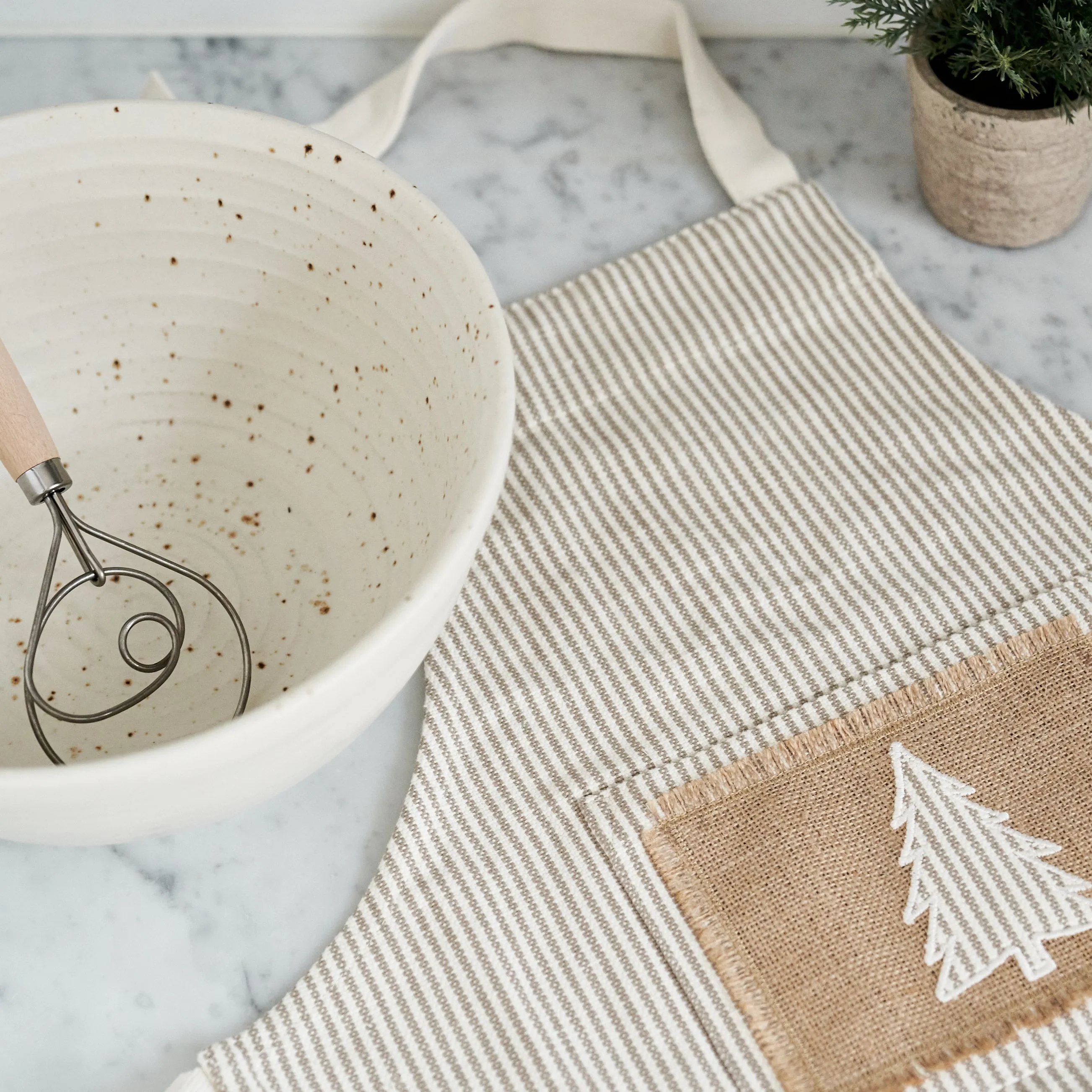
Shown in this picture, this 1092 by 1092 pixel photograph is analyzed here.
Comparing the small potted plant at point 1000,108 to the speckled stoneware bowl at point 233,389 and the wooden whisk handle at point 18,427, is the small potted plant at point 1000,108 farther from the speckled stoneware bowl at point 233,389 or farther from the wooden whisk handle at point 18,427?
the wooden whisk handle at point 18,427

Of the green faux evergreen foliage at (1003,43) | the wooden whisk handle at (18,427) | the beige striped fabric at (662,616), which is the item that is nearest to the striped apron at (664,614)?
the beige striped fabric at (662,616)

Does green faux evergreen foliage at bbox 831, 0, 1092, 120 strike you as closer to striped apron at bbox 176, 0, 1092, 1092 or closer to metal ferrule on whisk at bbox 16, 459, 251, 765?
striped apron at bbox 176, 0, 1092, 1092

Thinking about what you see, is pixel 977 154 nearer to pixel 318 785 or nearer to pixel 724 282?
pixel 724 282

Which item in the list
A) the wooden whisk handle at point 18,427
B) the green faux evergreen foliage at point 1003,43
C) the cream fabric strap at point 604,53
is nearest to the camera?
the wooden whisk handle at point 18,427

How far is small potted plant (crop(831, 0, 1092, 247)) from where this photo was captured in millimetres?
580

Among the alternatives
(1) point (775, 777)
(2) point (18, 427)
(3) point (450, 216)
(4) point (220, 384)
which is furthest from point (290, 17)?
(1) point (775, 777)

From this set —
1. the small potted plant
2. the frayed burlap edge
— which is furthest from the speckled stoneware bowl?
the small potted plant

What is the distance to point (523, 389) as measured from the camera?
649 millimetres

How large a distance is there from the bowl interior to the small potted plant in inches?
12.3

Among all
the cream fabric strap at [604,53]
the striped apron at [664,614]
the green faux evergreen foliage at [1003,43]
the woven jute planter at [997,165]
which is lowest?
the striped apron at [664,614]

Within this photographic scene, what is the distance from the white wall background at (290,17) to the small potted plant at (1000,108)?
10 centimetres

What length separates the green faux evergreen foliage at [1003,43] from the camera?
57cm

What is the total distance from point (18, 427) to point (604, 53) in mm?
510

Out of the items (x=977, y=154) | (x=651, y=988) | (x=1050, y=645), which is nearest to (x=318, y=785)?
(x=651, y=988)
